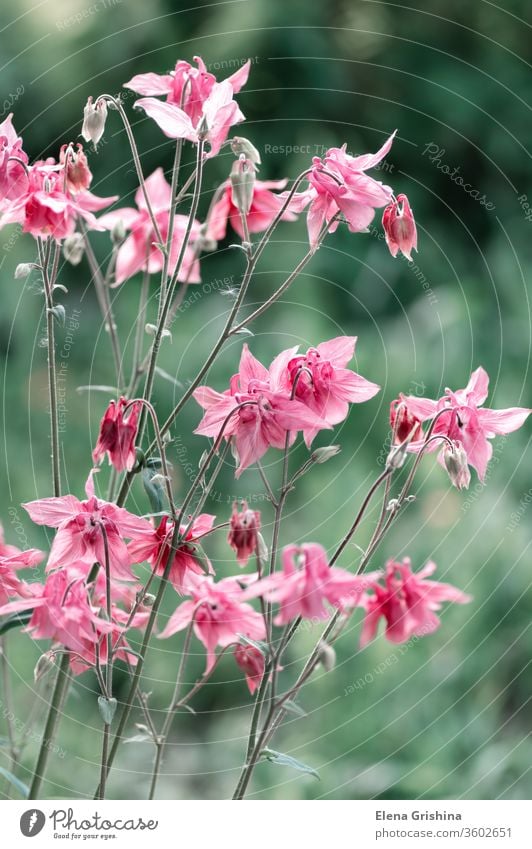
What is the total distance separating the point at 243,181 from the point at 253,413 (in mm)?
Answer: 104

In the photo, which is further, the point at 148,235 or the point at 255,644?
the point at 148,235

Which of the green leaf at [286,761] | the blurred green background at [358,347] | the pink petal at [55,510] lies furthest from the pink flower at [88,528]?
the blurred green background at [358,347]

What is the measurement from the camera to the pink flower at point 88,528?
0.38m

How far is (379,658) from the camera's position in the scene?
104 centimetres

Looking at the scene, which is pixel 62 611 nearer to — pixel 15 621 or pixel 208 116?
pixel 15 621

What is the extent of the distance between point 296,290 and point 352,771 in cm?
62

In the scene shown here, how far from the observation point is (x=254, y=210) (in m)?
0.47

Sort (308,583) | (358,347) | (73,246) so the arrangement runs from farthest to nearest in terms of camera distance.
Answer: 1. (358,347)
2. (73,246)
3. (308,583)

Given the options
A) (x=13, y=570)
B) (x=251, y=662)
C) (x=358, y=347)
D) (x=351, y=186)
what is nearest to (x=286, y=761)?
(x=251, y=662)

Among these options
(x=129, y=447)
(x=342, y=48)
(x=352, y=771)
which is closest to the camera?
(x=129, y=447)
